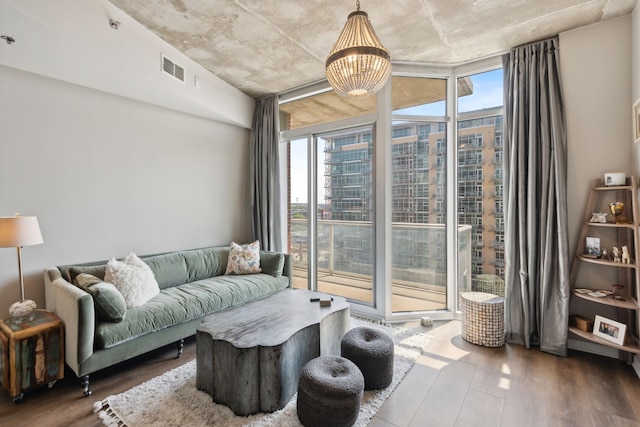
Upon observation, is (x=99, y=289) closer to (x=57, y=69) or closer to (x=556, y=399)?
(x=57, y=69)

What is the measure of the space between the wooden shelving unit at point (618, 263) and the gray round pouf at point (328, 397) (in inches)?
88.3

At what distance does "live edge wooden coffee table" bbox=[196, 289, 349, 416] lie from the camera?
1921 mm

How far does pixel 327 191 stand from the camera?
411 centimetres

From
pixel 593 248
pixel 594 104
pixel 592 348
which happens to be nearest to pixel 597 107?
pixel 594 104

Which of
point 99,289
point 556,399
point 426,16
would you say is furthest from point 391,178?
point 99,289

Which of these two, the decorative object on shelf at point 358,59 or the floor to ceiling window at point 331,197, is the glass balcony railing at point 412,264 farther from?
the decorative object on shelf at point 358,59

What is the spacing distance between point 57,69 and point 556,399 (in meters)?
4.74

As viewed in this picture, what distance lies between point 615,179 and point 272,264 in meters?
3.53

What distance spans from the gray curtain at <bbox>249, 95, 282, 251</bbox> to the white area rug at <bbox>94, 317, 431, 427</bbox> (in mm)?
2268

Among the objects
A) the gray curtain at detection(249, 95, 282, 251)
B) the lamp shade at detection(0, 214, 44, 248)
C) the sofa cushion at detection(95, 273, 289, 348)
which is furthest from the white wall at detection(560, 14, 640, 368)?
the lamp shade at detection(0, 214, 44, 248)

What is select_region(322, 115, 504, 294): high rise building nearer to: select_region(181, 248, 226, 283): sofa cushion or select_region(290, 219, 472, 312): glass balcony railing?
select_region(290, 219, 472, 312): glass balcony railing

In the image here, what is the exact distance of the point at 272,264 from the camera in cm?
388

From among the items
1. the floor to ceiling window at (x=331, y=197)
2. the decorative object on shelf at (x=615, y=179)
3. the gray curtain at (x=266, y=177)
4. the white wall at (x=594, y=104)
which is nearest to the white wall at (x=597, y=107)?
the white wall at (x=594, y=104)

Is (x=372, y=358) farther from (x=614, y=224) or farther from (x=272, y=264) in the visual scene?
(x=614, y=224)
